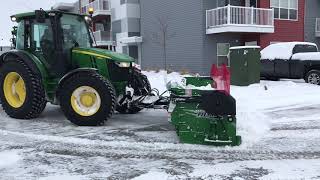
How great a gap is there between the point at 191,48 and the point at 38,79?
1673cm

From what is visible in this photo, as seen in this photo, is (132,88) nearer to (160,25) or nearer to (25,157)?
(25,157)

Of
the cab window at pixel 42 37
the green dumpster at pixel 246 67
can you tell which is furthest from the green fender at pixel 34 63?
the green dumpster at pixel 246 67

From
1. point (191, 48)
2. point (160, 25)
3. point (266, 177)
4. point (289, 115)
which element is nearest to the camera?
point (266, 177)

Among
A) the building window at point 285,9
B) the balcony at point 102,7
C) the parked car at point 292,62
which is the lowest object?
the parked car at point 292,62

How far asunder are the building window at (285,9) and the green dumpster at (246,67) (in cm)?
1022

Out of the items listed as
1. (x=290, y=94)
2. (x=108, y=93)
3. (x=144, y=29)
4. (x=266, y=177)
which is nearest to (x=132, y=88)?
(x=108, y=93)

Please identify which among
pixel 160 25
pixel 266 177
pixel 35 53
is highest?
pixel 160 25

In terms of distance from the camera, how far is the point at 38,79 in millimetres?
9266

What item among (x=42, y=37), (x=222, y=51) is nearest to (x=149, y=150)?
(x=42, y=37)

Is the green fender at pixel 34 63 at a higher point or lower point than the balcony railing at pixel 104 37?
lower

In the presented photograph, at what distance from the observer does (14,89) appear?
32.7 ft

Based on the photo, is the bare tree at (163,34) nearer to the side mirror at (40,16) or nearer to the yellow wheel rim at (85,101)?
the side mirror at (40,16)

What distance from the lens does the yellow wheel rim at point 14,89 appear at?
9.89 meters

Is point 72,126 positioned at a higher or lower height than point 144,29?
lower
